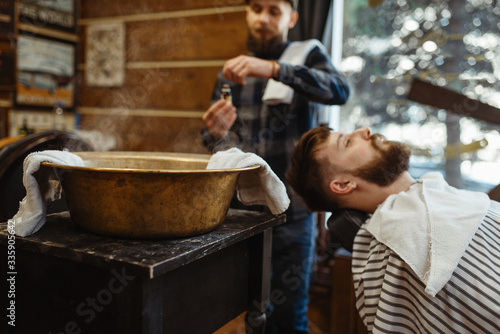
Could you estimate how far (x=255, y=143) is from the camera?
207 centimetres

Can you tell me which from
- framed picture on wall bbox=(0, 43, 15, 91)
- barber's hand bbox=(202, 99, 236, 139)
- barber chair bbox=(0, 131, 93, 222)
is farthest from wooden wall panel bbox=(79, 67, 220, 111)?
barber chair bbox=(0, 131, 93, 222)

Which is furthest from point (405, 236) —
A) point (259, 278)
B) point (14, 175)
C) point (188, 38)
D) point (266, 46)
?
point (188, 38)

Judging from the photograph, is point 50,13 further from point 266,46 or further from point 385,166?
point 385,166

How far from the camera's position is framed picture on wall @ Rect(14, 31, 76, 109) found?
9.77 feet

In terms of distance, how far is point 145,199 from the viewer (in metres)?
0.85

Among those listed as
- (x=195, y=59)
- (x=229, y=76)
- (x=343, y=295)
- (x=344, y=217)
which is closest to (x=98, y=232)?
(x=229, y=76)

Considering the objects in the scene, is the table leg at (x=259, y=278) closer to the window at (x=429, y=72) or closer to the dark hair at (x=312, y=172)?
the dark hair at (x=312, y=172)

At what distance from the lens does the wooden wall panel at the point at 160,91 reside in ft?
9.36

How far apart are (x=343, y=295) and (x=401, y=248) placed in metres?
0.90

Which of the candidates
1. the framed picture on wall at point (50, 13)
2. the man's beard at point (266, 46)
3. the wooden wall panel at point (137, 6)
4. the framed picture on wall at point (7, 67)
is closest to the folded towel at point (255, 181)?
the man's beard at point (266, 46)

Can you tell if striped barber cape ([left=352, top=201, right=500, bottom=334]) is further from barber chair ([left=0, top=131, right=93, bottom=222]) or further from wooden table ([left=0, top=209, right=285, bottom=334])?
barber chair ([left=0, top=131, right=93, bottom=222])

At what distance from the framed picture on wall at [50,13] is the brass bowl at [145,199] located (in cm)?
266

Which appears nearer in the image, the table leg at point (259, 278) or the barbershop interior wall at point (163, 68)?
the table leg at point (259, 278)

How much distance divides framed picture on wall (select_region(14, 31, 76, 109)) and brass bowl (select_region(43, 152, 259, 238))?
250 centimetres
